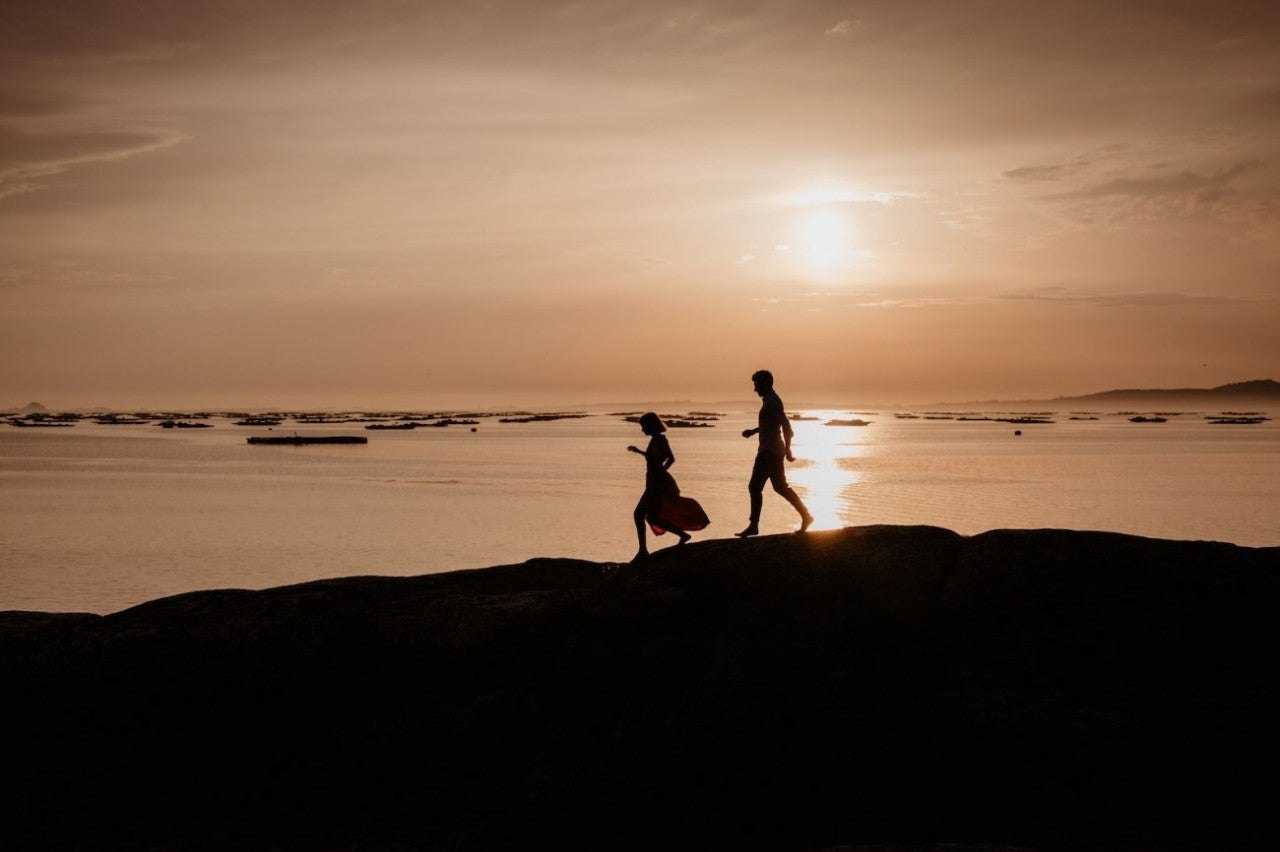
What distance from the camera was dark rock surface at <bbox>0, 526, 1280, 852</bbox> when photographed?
38.4 feet

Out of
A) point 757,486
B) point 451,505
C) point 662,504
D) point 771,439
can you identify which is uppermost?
point 771,439

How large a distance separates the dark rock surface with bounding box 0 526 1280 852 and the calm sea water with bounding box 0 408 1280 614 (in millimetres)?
15801

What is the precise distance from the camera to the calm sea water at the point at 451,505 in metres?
35.9

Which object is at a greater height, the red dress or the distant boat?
the red dress

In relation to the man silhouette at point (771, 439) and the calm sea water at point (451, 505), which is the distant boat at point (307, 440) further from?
the man silhouette at point (771, 439)

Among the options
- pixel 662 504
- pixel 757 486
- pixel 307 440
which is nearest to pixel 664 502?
pixel 662 504

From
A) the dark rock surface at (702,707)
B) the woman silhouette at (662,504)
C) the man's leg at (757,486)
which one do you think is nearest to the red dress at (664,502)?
the woman silhouette at (662,504)

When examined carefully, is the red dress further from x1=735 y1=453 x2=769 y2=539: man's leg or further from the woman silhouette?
x1=735 y1=453 x2=769 y2=539: man's leg

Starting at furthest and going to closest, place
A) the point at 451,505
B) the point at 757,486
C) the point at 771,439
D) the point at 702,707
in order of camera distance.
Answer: the point at 451,505 → the point at 757,486 → the point at 771,439 → the point at 702,707

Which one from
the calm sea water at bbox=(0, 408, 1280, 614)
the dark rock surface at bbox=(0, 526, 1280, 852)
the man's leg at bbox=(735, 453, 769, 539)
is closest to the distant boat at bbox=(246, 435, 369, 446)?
the calm sea water at bbox=(0, 408, 1280, 614)

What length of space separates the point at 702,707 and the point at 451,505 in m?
42.7

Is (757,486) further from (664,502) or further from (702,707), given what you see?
(702,707)

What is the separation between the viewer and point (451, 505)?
5397cm

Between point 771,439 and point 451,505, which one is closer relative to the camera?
point 771,439
